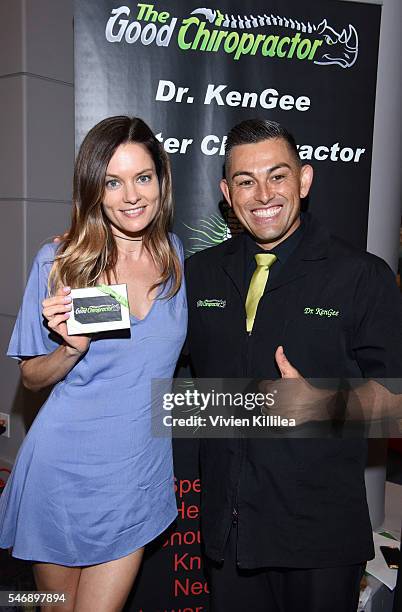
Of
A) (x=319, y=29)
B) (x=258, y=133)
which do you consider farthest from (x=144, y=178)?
(x=319, y=29)

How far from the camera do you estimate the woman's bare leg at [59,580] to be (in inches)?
79.9

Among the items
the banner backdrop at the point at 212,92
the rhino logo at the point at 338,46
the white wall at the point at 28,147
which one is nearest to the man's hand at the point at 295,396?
the banner backdrop at the point at 212,92

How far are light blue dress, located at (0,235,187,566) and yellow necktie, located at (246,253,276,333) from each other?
26 cm

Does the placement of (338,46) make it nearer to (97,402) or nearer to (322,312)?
(322,312)

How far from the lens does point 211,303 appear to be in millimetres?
2080

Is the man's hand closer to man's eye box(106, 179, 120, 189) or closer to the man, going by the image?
the man

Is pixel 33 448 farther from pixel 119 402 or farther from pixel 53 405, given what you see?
pixel 119 402

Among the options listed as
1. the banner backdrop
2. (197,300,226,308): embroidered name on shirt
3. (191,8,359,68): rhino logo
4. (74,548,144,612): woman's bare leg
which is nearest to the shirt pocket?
(197,300,226,308): embroidered name on shirt

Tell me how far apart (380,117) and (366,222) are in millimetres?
509

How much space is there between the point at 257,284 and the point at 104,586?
1168mm

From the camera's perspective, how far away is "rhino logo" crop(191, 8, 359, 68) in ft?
8.07

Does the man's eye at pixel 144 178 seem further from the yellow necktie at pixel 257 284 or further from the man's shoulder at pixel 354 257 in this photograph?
the man's shoulder at pixel 354 257

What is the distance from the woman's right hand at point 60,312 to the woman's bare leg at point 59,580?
83 cm

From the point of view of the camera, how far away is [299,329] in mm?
1914
